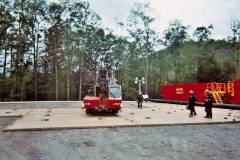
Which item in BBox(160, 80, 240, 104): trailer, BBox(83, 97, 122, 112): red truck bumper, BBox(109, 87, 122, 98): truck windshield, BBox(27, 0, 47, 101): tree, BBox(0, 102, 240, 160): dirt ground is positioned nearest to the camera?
BBox(0, 102, 240, 160): dirt ground

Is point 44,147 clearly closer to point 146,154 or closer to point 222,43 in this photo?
point 146,154

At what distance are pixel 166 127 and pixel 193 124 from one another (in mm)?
1783

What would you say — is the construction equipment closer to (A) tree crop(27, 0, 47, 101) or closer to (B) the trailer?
(B) the trailer

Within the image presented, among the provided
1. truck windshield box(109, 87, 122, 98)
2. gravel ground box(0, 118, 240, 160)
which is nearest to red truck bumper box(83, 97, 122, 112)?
truck windshield box(109, 87, 122, 98)

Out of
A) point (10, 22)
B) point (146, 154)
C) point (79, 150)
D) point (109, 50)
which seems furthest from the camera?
point (109, 50)

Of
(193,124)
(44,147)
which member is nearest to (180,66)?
(193,124)

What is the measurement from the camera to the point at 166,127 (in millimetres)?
17047

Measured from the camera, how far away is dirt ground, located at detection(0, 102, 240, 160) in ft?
33.0

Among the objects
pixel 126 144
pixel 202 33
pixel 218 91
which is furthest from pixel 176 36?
pixel 126 144

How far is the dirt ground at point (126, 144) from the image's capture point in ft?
33.0

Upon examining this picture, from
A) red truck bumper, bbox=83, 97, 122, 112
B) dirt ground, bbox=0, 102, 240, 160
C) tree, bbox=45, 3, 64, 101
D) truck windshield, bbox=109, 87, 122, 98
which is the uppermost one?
tree, bbox=45, 3, 64, 101

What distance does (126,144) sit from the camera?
11977 millimetres

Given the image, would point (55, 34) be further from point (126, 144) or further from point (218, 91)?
point (126, 144)

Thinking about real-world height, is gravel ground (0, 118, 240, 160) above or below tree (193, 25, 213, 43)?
below
